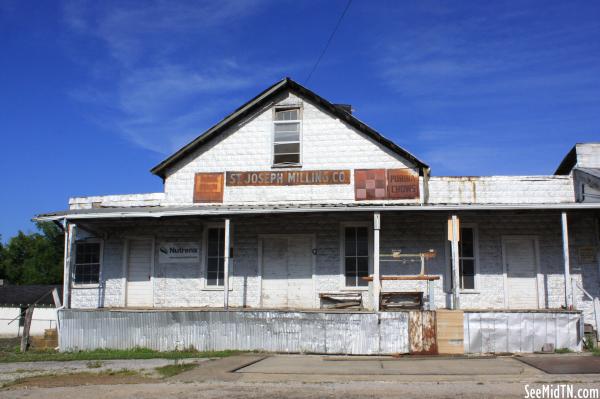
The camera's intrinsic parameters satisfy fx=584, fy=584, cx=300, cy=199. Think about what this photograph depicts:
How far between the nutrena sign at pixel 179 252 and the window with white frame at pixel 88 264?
1892mm

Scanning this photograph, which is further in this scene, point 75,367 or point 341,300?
point 341,300

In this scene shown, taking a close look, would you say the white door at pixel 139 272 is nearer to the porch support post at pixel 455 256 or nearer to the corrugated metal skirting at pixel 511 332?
the porch support post at pixel 455 256

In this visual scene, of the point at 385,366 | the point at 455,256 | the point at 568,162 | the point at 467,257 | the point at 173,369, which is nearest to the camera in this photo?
the point at 173,369

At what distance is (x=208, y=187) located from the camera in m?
16.1

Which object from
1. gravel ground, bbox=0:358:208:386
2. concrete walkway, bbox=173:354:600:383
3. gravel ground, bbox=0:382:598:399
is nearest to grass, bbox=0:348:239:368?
gravel ground, bbox=0:358:208:386

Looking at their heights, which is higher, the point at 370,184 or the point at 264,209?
the point at 370,184

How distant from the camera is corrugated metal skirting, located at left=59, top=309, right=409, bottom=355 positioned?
1316 cm

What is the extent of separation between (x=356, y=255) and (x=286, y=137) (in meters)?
3.76

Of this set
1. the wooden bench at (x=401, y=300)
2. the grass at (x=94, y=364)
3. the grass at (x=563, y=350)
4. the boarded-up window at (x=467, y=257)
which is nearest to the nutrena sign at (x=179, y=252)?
the grass at (x=94, y=364)

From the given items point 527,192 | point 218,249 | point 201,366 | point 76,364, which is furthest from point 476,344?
point 76,364

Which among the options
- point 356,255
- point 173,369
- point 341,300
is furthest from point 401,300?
point 173,369

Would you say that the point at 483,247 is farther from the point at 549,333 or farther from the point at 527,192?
the point at 549,333

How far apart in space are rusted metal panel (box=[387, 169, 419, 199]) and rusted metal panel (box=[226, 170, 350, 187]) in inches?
45.0

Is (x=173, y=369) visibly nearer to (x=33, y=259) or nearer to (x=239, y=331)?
(x=239, y=331)
